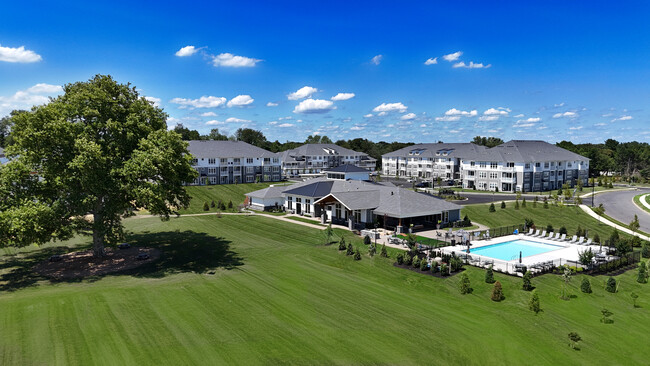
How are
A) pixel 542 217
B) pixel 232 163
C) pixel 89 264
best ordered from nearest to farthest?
pixel 89 264 → pixel 542 217 → pixel 232 163

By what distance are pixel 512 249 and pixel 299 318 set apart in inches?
1081

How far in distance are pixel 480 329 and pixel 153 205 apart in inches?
1032

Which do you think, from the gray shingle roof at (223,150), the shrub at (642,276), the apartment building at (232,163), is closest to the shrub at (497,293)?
the shrub at (642,276)

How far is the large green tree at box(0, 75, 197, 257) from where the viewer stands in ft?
101

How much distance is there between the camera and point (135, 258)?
36.3 m

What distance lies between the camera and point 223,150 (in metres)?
99.1

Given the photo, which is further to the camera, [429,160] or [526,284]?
[429,160]

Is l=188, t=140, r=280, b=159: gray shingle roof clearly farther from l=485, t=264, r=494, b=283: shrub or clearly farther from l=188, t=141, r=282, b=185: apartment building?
l=485, t=264, r=494, b=283: shrub

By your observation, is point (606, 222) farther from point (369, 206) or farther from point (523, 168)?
point (523, 168)

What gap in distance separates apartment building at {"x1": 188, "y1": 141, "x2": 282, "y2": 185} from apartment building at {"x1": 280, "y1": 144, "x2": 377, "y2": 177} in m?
23.8

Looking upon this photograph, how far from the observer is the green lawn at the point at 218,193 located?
73.1 meters

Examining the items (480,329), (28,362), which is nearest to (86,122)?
(28,362)

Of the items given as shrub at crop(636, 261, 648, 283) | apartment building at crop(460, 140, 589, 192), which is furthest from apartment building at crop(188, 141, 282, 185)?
shrub at crop(636, 261, 648, 283)

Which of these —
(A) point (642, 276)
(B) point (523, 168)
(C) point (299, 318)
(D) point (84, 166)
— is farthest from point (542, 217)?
(D) point (84, 166)
